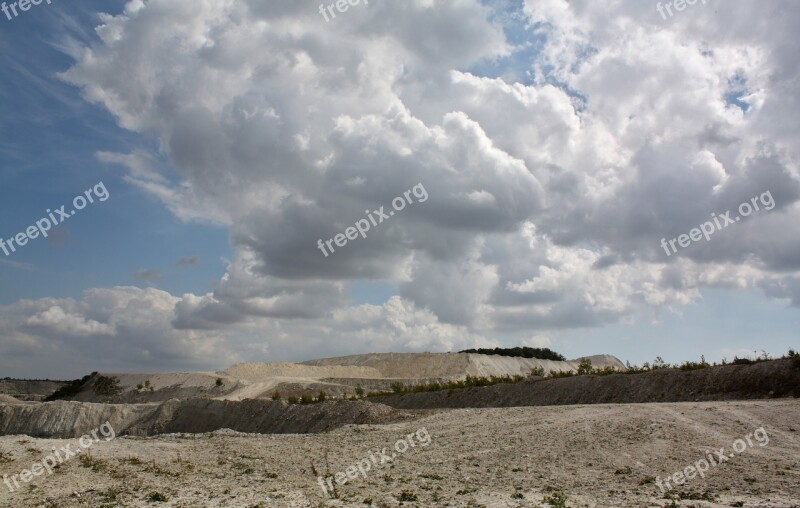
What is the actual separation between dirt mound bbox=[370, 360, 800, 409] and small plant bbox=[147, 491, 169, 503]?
2143 centimetres

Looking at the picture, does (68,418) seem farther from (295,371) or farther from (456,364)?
(456,364)

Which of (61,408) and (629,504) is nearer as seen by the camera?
(629,504)

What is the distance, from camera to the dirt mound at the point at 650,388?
25.1 meters

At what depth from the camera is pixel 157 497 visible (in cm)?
1234

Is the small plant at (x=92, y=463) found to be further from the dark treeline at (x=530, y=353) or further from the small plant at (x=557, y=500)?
the dark treeline at (x=530, y=353)

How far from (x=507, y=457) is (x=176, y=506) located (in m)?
7.68

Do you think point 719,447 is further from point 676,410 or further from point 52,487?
point 52,487

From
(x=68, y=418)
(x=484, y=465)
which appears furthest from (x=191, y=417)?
(x=484, y=465)

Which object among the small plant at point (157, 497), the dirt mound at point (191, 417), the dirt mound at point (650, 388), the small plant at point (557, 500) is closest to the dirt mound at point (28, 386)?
the dirt mound at point (191, 417)

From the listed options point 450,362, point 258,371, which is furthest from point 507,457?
point 258,371

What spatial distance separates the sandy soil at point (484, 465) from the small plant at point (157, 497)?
3.8 inches

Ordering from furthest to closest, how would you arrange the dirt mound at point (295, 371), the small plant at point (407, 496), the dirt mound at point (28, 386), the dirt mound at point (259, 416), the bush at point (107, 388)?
the dirt mound at point (28, 386)
the dirt mound at point (295, 371)
the bush at point (107, 388)
the dirt mound at point (259, 416)
the small plant at point (407, 496)

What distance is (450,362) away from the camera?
7856cm

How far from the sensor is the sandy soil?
11.8 m
